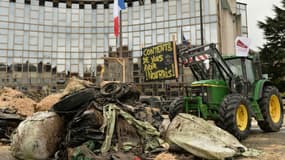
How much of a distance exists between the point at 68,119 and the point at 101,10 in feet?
103

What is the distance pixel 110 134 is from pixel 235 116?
3.08 metres

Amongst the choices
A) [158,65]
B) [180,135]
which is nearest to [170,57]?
[158,65]

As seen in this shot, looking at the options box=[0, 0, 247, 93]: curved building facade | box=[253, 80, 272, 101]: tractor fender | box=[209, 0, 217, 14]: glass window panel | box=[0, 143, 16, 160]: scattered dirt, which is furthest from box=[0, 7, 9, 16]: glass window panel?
box=[253, 80, 272, 101]: tractor fender

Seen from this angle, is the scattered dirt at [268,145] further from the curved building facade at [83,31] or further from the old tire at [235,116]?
the curved building facade at [83,31]

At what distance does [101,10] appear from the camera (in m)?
37.7

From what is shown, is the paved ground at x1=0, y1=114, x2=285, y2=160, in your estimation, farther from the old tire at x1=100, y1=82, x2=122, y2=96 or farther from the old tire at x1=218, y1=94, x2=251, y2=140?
the old tire at x1=100, y1=82, x2=122, y2=96

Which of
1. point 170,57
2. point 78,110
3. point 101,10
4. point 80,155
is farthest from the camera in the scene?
point 101,10

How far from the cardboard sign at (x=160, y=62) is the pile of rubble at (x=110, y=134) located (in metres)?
3.24

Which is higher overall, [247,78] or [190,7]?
[190,7]

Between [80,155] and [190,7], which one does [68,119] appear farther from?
[190,7]

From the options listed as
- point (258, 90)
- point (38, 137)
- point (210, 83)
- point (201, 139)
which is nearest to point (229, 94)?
point (210, 83)

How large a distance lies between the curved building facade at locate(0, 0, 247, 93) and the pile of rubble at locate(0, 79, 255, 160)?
82.5ft

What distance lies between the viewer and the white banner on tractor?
976cm

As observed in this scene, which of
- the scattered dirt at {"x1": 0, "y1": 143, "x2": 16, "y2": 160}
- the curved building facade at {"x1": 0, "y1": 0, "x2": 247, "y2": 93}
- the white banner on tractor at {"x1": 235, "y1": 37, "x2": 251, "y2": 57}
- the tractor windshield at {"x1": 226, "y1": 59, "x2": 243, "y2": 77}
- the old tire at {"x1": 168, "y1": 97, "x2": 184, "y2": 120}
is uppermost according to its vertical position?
the curved building facade at {"x1": 0, "y1": 0, "x2": 247, "y2": 93}
